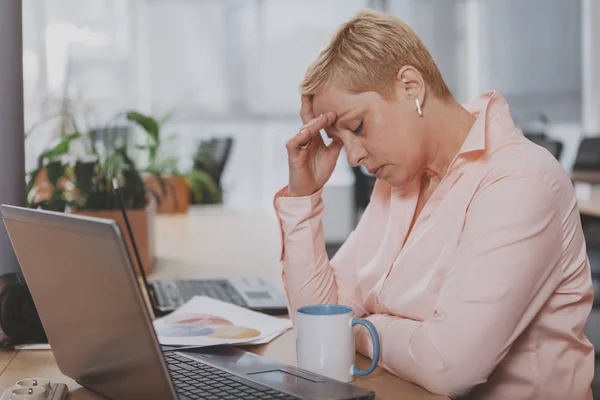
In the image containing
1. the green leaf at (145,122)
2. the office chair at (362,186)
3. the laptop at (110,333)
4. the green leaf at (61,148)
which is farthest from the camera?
the office chair at (362,186)

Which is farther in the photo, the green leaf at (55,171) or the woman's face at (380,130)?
the green leaf at (55,171)

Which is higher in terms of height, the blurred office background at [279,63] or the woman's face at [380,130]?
the blurred office background at [279,63]

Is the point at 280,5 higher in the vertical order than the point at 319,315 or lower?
higher

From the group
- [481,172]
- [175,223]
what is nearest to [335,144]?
[481,172]

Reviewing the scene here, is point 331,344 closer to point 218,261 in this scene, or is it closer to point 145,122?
point 218,261

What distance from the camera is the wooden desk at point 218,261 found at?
44.4 inches

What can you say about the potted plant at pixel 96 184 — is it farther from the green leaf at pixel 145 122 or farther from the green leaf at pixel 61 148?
the green leaf at pixel 145 122

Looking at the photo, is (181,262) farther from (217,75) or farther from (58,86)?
(217,75)

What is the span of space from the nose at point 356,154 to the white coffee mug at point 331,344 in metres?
0.35

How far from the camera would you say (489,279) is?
1.10m

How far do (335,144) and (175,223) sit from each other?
6.94 ft

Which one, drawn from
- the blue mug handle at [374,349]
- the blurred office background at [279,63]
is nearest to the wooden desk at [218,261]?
the blue mug handle at [374,349]

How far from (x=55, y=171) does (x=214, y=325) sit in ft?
2.97

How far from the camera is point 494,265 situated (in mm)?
1102
